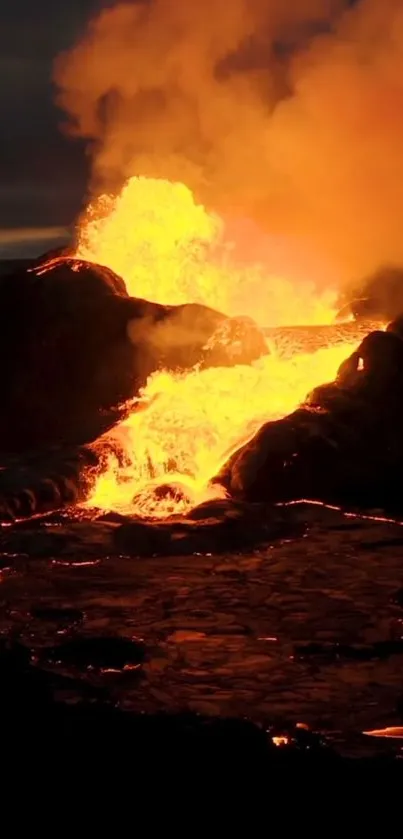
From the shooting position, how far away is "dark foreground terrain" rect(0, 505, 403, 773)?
6031 millimetres

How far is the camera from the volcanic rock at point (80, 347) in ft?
47.2

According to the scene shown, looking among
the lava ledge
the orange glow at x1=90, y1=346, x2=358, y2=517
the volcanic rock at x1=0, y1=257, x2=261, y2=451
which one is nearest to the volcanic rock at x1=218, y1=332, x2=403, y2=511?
the lava ledge

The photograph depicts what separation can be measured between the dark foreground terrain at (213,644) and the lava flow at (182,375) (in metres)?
1.52

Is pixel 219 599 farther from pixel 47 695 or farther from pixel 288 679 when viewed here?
pixel 47 695

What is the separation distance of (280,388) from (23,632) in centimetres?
625

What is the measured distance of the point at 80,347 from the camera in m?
15.0

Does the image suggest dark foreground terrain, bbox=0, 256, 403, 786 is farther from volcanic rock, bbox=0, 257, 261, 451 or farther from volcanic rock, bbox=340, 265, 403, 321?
volcanic rock, bbox=340, 265, 403, 321

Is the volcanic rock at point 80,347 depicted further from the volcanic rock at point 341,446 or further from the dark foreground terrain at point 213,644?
the dark foreground terrain at point 213,644

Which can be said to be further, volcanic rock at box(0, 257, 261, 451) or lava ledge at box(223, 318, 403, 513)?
volcanic rock at box(0, 257, 261, 451)

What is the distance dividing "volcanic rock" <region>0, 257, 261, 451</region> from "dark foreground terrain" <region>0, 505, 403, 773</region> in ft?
12.2

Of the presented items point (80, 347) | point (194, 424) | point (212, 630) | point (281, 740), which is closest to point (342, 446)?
point (194, 424)

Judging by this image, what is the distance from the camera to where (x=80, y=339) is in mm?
15039

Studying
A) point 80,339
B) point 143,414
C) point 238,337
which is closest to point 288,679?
point 143,414

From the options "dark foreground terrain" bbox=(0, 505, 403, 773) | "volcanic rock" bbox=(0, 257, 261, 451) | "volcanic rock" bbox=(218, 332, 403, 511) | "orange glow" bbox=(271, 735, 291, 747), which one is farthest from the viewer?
"volcanic rock" bbox=(0, 257, 261, 451)
